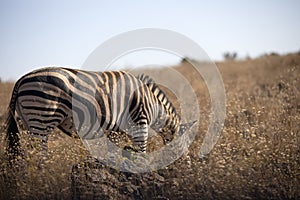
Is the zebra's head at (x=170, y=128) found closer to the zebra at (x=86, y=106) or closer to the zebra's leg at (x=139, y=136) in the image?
the zebra at (x=86, y=106)

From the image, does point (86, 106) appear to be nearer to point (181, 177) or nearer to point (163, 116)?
point (163, 116)

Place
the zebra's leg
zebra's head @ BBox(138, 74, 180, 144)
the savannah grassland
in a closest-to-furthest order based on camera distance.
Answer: the savannah grassland < the zebra's leg < zebra's head @ BBox(138, 74, 180, 144)

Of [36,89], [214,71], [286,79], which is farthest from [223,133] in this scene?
[214,71]

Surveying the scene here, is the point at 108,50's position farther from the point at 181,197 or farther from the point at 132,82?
the point at 181,197

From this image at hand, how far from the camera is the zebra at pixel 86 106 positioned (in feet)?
15.7

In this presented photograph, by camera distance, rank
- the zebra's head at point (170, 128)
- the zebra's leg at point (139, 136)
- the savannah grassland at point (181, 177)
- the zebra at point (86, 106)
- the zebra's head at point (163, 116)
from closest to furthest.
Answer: the savannah grassland at point (181, 177)
the zebra at point (86, 106)
the zebra's leg at point (139, 136)
the zebra's head at point (170, 128)
the zebra's head at point (163, 116)

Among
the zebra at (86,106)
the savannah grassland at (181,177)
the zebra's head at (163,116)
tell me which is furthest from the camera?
the zebra's head at (163,116)

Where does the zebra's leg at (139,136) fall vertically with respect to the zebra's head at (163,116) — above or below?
below

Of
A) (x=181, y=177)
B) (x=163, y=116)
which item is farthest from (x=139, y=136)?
(x=181, y=177)

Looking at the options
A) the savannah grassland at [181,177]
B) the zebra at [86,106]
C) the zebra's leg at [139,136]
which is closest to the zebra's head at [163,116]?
the zebra at [86,106]

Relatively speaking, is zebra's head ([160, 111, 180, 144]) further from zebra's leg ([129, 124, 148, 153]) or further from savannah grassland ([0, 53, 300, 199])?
savannah grassland ([0, 53, 300, 199])

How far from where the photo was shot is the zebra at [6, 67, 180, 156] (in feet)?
15.7

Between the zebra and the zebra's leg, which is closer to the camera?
the zebra

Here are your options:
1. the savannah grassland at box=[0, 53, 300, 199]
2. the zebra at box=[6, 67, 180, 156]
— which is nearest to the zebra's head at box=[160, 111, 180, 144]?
the zebra at box=[6, 67, 180, 156]
